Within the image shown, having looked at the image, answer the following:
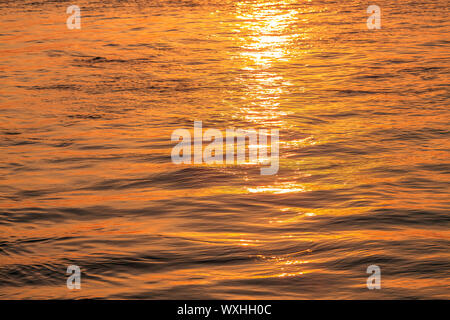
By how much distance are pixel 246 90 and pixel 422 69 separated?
1836 millimetres

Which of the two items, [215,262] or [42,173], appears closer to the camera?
[215,262]

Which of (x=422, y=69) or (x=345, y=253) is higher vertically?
(x=422, y=69)

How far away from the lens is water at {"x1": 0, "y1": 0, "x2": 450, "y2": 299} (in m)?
3.41

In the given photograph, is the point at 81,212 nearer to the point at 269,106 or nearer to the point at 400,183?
the point at 400,183

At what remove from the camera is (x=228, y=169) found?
474 cm

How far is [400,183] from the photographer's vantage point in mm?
4410

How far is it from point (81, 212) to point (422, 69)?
4.34m

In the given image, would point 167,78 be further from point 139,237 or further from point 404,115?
point 139,237

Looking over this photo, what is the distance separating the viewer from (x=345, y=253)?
3537 millimetres

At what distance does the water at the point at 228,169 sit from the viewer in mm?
3406
